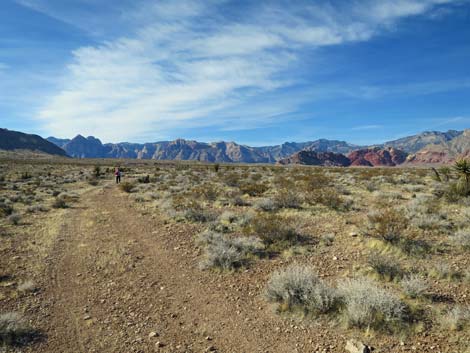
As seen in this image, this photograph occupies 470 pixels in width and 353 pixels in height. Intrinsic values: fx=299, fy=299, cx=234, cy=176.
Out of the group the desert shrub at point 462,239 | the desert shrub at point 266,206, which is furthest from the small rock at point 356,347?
the desert shrub at point 266,206

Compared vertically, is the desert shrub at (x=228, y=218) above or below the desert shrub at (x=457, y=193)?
below

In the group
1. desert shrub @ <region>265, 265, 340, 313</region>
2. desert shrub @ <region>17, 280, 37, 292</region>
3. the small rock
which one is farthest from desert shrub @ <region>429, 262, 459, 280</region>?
desert shrub @ <region>17, 280, 37, 292</region>

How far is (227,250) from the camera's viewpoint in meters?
9.05

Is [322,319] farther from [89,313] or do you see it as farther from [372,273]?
→ [89,313]

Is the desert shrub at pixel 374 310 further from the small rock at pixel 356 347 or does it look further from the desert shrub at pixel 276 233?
Result: the desert shrub at pixel 276 233

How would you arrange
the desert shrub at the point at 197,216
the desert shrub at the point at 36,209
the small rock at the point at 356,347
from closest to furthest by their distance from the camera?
the small rock at the point at 356,347 < the desert shrub at the point at 197,216 < the desert shrub at the point at 36,209

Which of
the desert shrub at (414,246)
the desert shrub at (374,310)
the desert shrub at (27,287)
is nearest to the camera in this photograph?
the desert shrub at (374,310)

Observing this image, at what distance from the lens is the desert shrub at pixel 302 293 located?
607 cm

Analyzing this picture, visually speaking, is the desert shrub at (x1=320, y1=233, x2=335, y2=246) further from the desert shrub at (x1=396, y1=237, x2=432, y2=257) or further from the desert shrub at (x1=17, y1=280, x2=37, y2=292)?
the desert shrub at (x1=17, y1=280, x2=37, y2=292)

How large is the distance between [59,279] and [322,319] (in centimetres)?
705

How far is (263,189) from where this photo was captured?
68.7 ft

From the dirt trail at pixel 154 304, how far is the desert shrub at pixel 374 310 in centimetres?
64

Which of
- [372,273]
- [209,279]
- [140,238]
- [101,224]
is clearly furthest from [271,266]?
[101,224]

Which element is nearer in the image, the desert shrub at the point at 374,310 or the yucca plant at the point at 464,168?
the desert shrub at the point at 374,310
